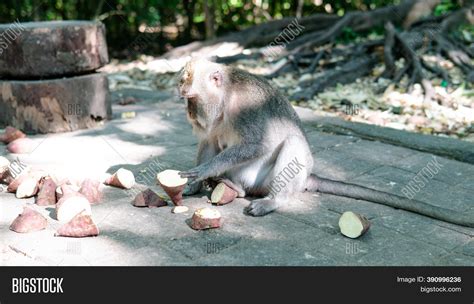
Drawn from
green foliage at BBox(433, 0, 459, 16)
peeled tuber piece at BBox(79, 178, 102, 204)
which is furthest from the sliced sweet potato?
green foliage at BBox(433, 0, 459, 16)

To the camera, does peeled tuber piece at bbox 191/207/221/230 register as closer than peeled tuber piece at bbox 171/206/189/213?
Yes

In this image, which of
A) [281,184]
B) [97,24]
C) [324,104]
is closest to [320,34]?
[324,104]

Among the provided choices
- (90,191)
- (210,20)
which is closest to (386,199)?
(90,191)

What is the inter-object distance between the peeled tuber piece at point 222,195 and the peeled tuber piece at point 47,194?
981 mm

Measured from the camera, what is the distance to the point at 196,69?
3.27 meters

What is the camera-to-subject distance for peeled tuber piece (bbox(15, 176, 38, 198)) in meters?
3.57

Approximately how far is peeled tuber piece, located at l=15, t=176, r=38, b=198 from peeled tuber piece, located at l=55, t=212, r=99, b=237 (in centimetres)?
70

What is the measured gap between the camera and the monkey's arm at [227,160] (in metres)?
3.45

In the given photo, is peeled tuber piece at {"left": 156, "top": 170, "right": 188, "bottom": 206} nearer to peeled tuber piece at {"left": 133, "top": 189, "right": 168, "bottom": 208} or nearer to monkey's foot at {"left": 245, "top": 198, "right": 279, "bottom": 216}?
peeled tuber piece at {"left": 133, "top": 189, "right": 168, "bottom": 208}

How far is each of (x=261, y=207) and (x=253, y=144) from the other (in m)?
0.39

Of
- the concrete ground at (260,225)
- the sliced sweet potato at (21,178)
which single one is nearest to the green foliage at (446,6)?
the concrete ground at (260,225)

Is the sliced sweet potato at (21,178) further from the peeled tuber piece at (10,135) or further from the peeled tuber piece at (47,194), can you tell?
the peeled tuber piece at (10,135)

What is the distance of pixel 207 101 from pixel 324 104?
11.2ft

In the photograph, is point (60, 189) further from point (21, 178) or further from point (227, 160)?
point (227, 160)
